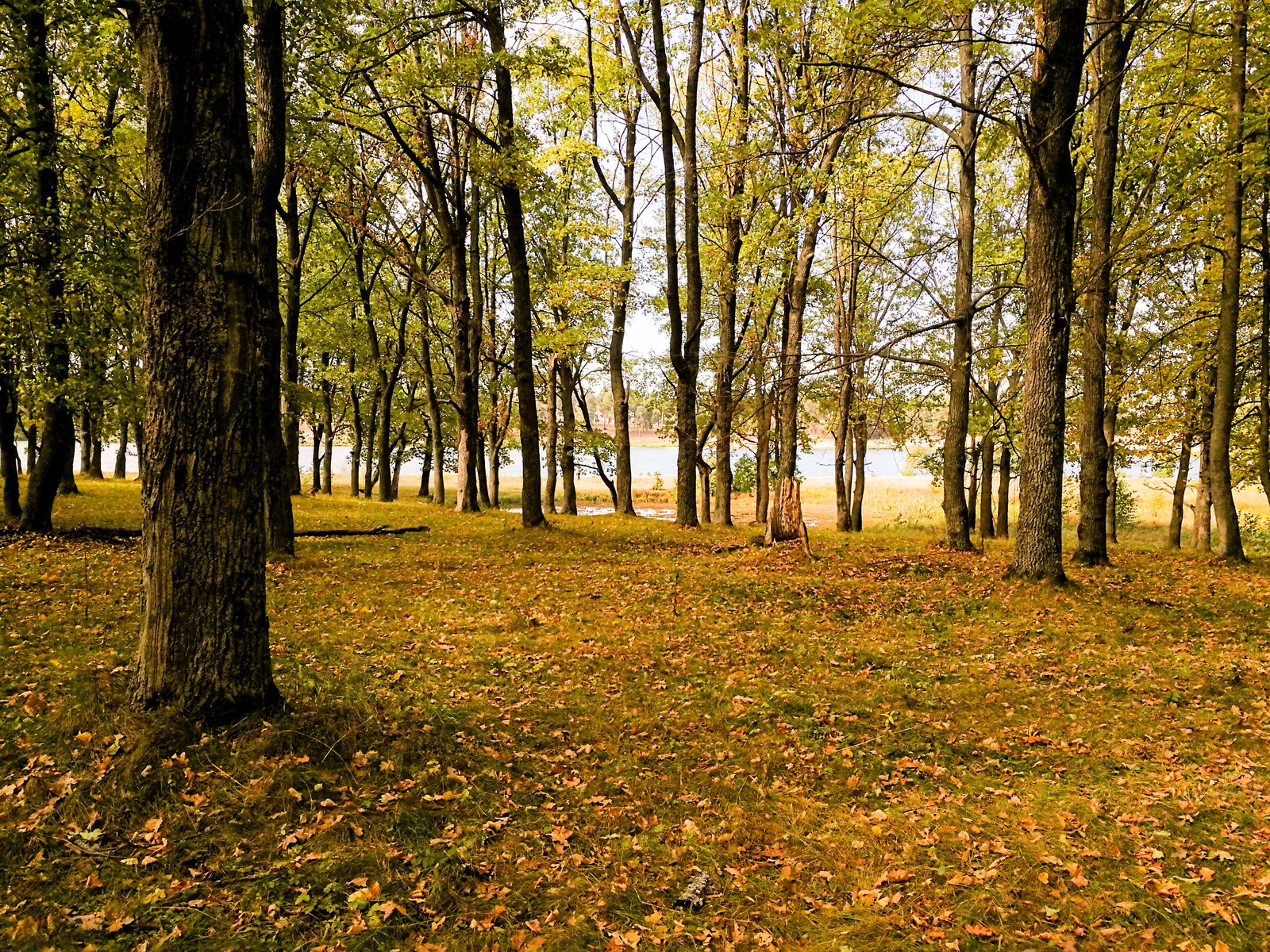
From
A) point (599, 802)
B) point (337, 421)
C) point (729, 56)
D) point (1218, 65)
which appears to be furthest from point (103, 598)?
point (337, 421)

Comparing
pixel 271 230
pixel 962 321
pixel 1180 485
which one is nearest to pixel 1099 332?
pixel 962 321

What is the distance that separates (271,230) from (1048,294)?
42.0 ft

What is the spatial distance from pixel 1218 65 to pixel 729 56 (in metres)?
10.8

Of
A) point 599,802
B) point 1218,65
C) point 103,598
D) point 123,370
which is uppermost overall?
point 1218,65

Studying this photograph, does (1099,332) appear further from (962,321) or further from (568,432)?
(568,432)

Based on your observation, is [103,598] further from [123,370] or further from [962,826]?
[962,826]

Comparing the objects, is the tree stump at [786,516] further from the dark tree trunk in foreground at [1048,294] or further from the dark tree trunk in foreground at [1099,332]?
the dark tree trunk in foreground at [1099,332]

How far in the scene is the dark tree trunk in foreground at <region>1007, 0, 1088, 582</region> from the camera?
905 centimetres

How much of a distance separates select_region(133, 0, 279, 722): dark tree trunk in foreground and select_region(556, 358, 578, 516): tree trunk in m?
21.2

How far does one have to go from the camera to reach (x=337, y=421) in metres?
37.9

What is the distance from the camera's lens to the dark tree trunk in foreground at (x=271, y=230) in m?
10.4

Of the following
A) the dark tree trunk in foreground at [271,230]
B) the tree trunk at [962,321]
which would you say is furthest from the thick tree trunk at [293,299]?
the tree trunk at [962,321]

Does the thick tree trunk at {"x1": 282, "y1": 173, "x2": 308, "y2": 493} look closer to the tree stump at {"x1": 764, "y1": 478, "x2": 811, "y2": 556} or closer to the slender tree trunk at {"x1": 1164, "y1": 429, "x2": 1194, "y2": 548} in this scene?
the tree stump at {"x1": 764, "y1": 478, "x2": 811, "y2": 556}

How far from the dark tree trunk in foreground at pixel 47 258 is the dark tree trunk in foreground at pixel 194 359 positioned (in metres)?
8.91
